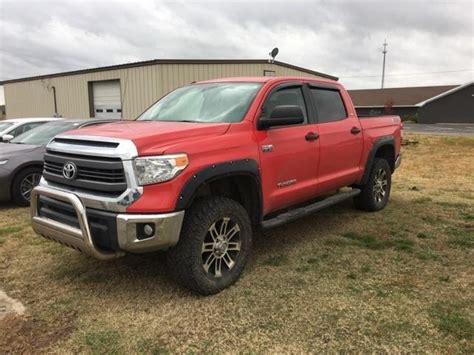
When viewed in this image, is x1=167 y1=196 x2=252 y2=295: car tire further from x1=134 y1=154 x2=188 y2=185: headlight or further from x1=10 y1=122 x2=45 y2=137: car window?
x1=10 y1=122 x2=45 y2=137: car window

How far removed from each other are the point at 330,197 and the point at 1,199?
5280 mm

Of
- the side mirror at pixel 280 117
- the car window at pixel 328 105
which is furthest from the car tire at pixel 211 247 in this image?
the car window at pixel 328 105

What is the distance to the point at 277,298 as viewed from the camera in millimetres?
3688

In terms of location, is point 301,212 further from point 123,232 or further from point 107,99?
point 107,99

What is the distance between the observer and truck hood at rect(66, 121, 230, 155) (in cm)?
335

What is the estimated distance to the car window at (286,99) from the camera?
4484 millimetres

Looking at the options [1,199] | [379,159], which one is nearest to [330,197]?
[379,159]

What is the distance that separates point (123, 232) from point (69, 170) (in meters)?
0.81

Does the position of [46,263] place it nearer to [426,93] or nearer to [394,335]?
[394,335]

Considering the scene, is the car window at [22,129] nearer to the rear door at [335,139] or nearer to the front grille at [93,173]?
the front grille at [93,173]

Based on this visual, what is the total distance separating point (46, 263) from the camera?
459 cm

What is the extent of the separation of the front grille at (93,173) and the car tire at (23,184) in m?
3.77

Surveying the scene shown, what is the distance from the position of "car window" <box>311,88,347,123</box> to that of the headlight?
233 centimetres

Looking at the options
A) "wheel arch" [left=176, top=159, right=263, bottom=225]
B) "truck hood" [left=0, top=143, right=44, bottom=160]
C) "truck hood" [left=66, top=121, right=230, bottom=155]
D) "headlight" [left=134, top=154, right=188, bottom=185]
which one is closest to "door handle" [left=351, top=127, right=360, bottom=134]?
"wheel arch" [left=176, top=159, right=263, bottom=225]
